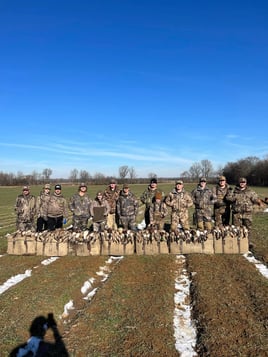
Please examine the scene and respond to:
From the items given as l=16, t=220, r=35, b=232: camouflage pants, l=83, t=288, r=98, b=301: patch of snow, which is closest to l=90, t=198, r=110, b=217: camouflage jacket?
l=16, t=220, r=35, b=232: camouflage pants

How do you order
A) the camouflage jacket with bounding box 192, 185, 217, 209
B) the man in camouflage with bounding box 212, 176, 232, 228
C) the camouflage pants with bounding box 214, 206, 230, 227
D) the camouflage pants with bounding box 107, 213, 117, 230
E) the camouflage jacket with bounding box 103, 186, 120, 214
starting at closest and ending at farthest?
the camouflage jacket with bounding box 192, 185, 217, 209, the man in camouflage with bounding box 212, 176, 232, 228, the camouflage pants with bounding box 214, 206, 230, 227, the camouflage jacket with bounding box 103, 186, 120, 214, the camouflage pants with bounding box 107, 213, 117, 230

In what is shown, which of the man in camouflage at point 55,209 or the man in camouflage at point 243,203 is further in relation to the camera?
the man in camouflage at point 55,209

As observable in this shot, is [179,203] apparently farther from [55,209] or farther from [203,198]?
[55,209]

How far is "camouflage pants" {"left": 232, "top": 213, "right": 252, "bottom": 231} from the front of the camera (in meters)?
10.9

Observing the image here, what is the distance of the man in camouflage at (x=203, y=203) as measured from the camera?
11.2m

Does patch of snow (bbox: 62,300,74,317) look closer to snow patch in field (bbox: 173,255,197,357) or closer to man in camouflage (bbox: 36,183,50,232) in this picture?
snow patch in field (bbox: 173,255,197,357)

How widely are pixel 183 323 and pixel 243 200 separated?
20.1ft

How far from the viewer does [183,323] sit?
5.63 metres

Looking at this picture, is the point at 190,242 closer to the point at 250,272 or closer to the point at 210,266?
the point at 210,266

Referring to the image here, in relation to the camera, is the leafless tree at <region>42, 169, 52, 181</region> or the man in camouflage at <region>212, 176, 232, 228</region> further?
the leafless tree at <region>42, 169, 52, 181</region>

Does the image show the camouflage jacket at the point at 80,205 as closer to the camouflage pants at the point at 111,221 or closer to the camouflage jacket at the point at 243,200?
the camouflage pants at the point at 111,221

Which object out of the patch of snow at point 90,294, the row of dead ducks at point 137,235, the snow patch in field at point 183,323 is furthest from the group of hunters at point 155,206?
the patch of snow at point 90,294

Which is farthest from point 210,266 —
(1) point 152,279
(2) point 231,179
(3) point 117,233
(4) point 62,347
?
(2) point 231,179

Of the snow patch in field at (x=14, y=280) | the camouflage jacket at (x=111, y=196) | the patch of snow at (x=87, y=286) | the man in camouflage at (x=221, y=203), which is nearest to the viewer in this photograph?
the patch of snow at (x=87, y=286)
